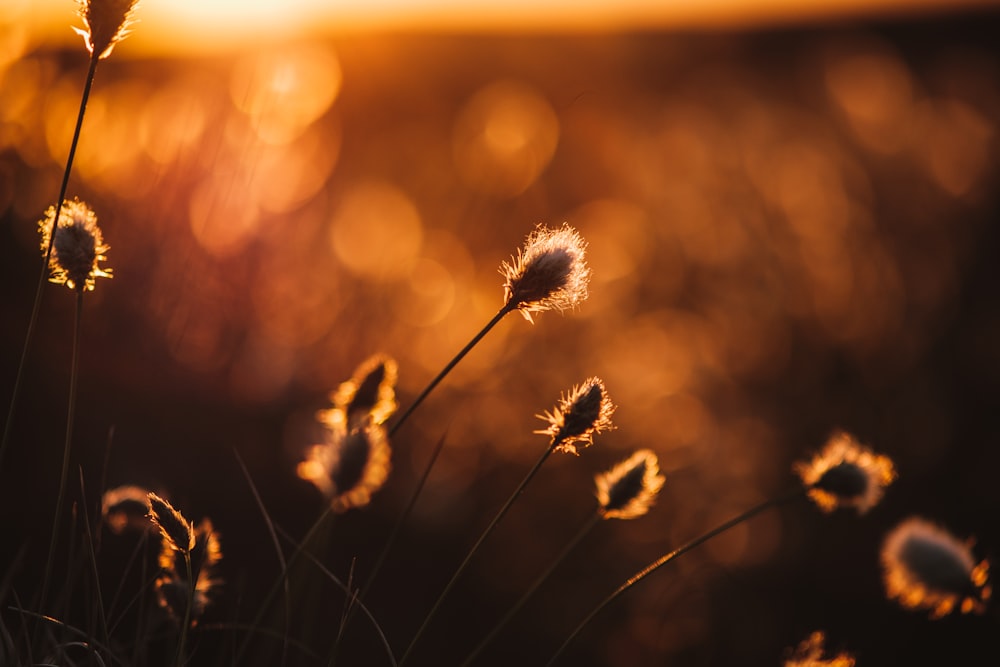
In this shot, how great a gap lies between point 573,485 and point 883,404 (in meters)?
1.47

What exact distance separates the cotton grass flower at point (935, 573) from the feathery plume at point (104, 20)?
127 centimetres

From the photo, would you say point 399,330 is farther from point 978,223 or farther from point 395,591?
point 978,223

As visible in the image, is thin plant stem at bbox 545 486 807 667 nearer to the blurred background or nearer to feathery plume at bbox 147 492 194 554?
feathery plume at bbox 147 492 194 554

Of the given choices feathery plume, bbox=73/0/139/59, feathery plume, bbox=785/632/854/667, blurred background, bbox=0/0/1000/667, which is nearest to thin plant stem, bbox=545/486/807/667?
feathery plume, bbox=785/632/854/667

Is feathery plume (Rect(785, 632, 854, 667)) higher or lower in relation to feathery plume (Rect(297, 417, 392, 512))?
lower

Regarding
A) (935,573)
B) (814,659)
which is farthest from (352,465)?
(935,573)

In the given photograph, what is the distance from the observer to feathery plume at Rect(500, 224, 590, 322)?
123 centimetres

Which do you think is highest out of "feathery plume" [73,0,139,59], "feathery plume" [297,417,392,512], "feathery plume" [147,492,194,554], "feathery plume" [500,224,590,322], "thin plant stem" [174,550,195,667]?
"feathery plume" [73,0,139,59]

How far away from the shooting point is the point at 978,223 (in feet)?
15.5

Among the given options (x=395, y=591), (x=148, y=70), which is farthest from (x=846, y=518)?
(x=148, y=70)

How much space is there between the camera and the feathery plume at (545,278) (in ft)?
4.03

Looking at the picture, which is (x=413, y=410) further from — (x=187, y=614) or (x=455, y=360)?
(x=187, y=614)

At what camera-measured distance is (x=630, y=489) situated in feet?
4.31

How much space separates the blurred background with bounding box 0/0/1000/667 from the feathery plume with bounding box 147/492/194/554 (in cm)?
182
